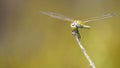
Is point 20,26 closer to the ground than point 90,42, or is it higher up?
higher up

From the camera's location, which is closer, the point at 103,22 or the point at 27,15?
the point at 103,22

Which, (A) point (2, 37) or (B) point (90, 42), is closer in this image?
(B) point (90, 42)

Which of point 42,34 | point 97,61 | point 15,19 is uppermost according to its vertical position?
point 15,19

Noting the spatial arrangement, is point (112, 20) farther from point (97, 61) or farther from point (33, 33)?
point (33, 33)

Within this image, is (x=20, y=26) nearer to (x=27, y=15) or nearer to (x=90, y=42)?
(x=27, y=15)

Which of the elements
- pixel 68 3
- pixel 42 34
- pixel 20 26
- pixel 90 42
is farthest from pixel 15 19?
pixel 90 42

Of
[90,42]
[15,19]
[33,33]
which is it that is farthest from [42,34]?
[90,42]
